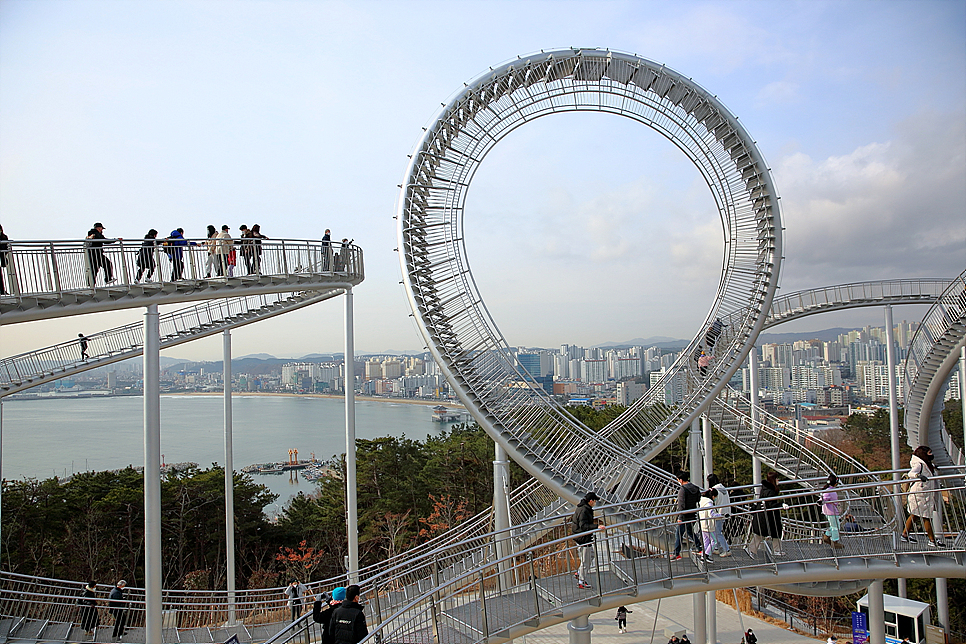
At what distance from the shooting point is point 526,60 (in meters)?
12.5

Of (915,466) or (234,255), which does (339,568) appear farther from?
(915,466)

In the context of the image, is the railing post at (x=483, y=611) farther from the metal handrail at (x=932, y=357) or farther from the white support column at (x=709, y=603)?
the metal handrail at (x=932, y=357)

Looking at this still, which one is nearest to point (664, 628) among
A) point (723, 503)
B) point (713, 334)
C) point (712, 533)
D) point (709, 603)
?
point (709, 603)

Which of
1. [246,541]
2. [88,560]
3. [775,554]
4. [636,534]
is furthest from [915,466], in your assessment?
[88,560]

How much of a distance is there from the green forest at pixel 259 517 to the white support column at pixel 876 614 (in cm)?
969

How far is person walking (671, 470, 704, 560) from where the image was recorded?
28.0 ft

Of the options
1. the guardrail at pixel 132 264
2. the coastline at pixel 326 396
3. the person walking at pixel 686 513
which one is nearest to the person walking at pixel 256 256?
the guardrail at pixel 132 264

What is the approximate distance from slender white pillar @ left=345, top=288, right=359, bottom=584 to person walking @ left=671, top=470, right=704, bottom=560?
253 inches

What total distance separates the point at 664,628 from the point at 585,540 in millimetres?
12723

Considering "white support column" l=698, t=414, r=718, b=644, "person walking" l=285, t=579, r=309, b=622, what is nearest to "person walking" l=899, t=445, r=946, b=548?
"white support column" l=698, t=414, r=718, b=644

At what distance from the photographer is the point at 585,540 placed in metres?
8.73

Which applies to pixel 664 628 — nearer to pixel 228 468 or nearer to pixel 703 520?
pixel 703 520

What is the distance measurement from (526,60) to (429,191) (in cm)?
342

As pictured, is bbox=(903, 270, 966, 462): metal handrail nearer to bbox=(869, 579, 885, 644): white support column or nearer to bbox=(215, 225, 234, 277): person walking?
bbox=(869, 579, 885, 644): white support column
